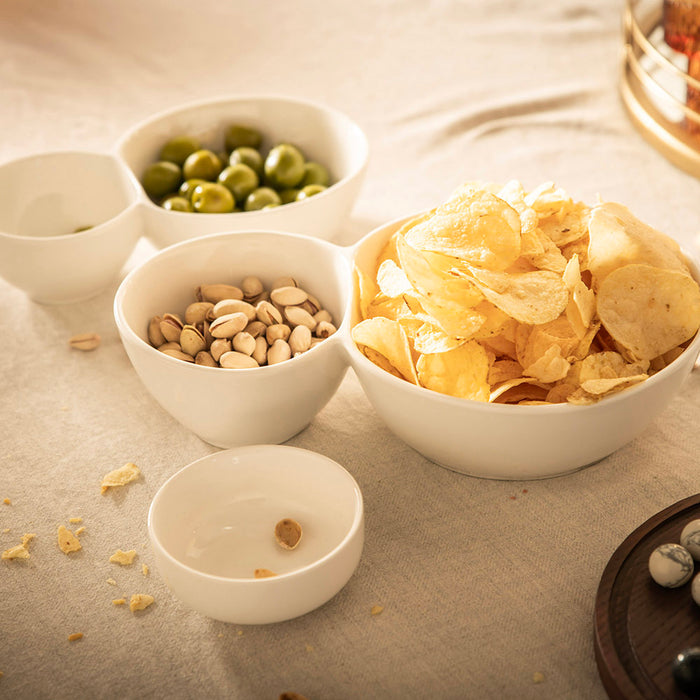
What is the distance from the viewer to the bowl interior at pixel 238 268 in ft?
3.28

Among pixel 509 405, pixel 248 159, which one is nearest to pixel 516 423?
pixel 509 405

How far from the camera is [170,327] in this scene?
3.15ft

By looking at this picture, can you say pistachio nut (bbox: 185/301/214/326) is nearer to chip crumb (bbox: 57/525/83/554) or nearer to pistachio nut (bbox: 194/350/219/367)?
pistachio nut (bbox: 194/350/219/367)

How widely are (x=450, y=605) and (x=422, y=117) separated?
3.85 feet

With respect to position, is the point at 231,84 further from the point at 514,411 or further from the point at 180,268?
the point at 514,411

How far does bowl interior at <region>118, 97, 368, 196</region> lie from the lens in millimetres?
1354

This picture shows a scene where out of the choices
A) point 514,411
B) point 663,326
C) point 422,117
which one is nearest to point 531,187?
point 422,117

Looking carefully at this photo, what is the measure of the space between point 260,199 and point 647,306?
620 millimetres

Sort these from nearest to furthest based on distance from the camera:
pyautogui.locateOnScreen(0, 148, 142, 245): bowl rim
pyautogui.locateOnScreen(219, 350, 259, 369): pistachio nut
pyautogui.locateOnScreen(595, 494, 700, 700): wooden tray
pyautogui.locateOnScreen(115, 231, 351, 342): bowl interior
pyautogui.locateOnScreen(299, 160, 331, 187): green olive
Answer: pyautogui.locateOnScreen(595, 494, 700, 700): wooden tray → pyautogui.locateOnScreen(219, 350, 259, 369): pistachio nut → pyautogui.locateOnScreen(115, 231, 351, 342): bowl interior → pyautogui.locateOnScreen(0, 148, 142, 245): bowl rim → pyautogui.locateOnScreen(299, 160, 331, 187): green olive

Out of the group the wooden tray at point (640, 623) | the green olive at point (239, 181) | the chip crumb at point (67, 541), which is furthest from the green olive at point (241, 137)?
the wooden tray at point (640, 623)

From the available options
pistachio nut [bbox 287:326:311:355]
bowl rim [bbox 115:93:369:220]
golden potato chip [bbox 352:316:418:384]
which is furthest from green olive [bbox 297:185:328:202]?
golden potato chip [bbox 352:316:418:384]

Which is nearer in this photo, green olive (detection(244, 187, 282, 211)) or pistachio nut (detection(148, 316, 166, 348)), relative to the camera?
pistachio nut (detection(148, 316, 166, 348))

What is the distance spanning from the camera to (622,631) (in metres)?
0.70

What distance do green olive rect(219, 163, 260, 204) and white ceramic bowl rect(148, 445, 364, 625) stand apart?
0.55m
